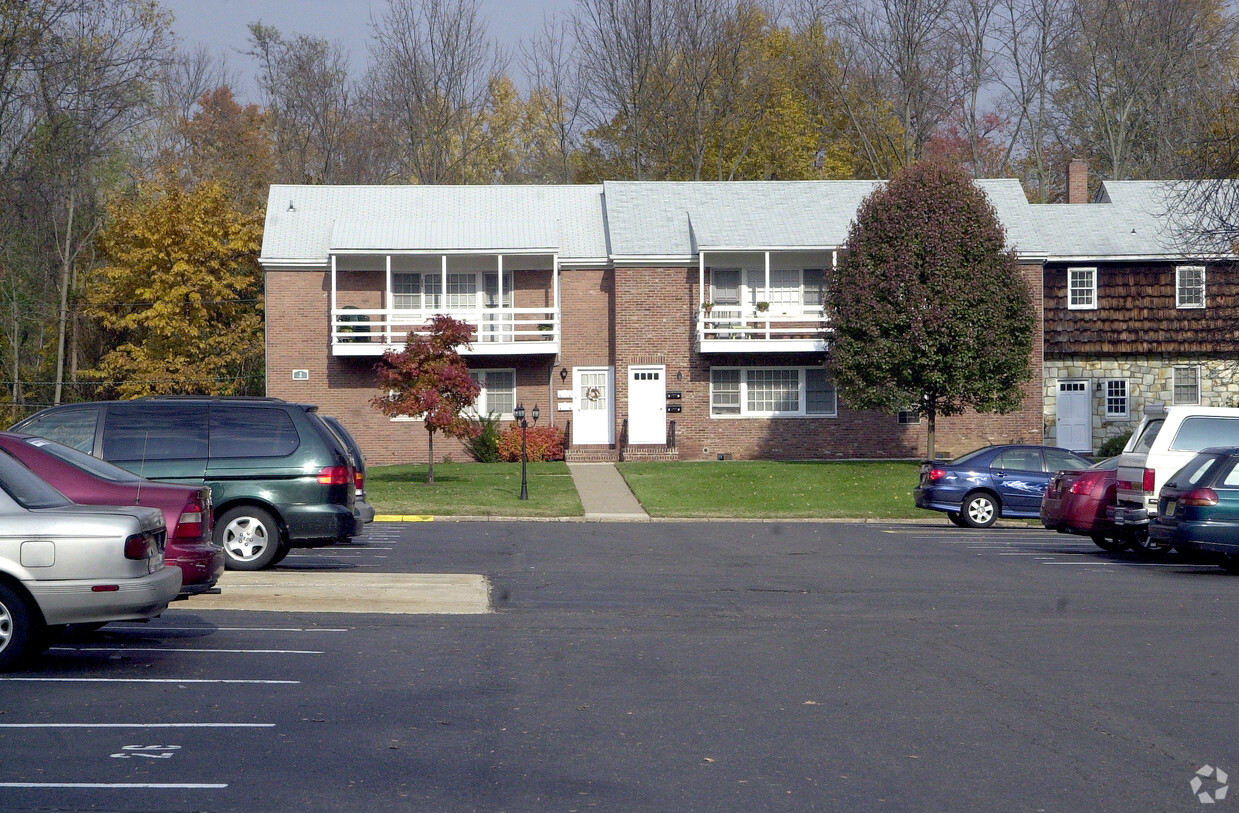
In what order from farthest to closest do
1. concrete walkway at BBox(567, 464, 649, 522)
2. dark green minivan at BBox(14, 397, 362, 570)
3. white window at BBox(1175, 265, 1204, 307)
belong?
white window at BBox(1175, 265, 1204, 307), concrete walkway at BBox(567, 464, 649, 522), dark green minivan at BBox(14, 397, 362, 570)

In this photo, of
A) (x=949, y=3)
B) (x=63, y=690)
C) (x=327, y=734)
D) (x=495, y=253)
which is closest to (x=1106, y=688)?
(x=327, y=734)

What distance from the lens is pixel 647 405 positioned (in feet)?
116

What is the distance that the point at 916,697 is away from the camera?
8250 mm

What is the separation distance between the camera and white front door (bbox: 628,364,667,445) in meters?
35.2

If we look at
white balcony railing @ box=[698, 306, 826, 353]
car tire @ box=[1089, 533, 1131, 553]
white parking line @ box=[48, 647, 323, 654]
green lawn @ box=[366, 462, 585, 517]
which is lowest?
car tire @ box=[1089, 533, 1131, 553]

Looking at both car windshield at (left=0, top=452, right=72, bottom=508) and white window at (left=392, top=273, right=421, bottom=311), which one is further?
white window at (left=392, top=273, right=421, bottom=311)

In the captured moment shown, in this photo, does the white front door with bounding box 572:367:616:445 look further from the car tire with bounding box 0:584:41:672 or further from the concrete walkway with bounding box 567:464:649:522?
the car tire with bounding box 0:584:41:672

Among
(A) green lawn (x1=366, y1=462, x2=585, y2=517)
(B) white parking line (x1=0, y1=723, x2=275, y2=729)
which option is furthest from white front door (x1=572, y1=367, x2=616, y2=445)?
(B) white parking line (x1=0, y1=723, x2=275, y2=729)

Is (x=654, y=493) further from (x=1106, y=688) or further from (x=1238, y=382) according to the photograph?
(x=1238, y=382)

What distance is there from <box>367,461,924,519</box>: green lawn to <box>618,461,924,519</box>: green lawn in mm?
20

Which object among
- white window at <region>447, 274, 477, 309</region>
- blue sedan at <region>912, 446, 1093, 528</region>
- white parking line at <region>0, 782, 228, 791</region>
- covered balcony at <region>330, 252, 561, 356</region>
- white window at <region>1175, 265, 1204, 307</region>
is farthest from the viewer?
white window at <region>1175, 265, 1204, 307</region>

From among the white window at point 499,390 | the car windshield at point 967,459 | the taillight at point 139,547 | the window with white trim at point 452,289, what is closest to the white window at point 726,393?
the white window at point 499,390

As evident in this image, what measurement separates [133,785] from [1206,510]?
42.8 ft

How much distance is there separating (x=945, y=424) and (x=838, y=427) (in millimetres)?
3159
